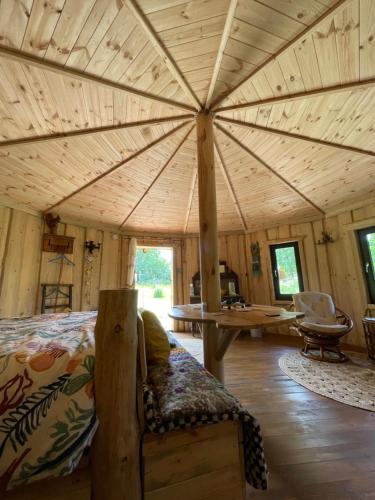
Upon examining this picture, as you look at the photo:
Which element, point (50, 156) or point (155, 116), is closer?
point (155, 116)

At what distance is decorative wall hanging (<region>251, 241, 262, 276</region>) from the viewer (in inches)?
189

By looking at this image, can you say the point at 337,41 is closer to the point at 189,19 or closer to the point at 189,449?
the point at 189,19

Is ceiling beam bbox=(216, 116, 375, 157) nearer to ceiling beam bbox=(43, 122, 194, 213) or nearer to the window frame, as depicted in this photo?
ceiling beam bbox=(43, 122, 194, 213)

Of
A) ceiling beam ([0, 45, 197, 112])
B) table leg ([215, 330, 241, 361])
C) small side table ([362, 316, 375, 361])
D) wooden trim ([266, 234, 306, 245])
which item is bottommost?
small side table ([362, 316, 375, 361])

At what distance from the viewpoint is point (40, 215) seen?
143 inches

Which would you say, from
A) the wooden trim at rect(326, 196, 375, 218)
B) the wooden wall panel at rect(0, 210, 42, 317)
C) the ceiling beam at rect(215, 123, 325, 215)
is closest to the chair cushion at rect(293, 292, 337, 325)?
the wooden trim at rect(326, 196, 375, 218)

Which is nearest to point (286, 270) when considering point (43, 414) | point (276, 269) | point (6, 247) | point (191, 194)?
point (276, 269)

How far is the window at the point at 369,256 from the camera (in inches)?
133

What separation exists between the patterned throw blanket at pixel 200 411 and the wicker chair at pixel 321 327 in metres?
2.52

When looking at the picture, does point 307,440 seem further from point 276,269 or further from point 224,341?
point 276,269

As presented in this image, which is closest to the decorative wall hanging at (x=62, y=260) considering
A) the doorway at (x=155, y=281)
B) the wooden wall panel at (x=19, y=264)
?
the wooden wall panel at (x=19, y=264)

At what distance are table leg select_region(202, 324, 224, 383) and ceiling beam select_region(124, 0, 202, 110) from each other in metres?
2.08

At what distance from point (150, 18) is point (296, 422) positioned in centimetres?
310

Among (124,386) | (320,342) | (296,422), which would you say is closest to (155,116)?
(124,386)
